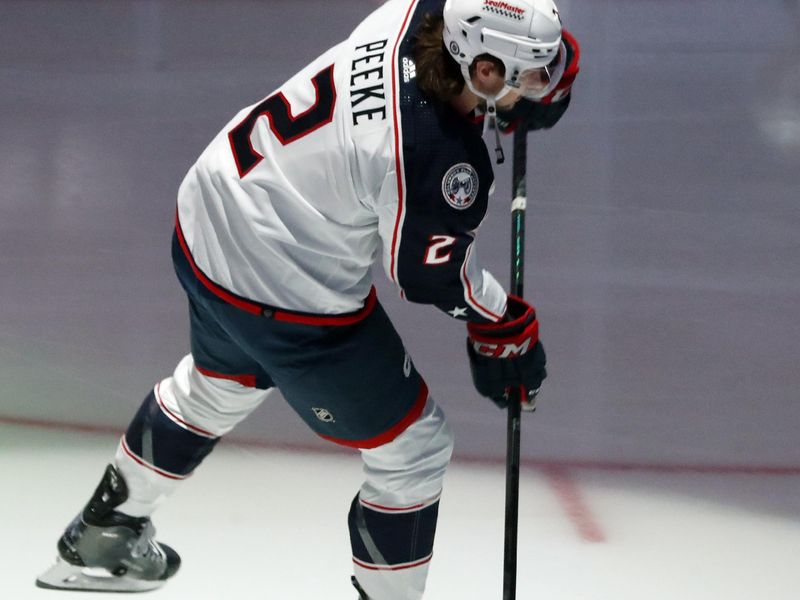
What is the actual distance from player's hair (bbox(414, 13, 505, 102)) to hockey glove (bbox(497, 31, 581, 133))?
29 cm

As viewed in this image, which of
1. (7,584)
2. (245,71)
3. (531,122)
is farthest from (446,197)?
(245,71)

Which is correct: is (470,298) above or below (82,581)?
above

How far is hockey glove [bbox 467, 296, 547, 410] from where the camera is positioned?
1981mm

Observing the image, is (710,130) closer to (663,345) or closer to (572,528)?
(663,345)

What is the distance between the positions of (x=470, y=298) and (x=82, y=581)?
1.00m

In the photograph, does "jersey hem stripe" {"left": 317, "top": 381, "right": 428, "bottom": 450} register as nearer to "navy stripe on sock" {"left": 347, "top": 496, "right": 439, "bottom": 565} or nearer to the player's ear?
"navy stripe on sock" {"left": 347, "top": 496, "right": 439, "bottom": 565}

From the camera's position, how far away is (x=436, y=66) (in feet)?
5.74

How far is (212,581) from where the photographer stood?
235 centimetres

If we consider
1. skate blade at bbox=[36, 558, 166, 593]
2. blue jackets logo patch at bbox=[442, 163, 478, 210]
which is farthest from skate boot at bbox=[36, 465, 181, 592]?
blue jackets logo patch at bbox=[442, 163, 478, 210]

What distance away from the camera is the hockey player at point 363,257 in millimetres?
1735

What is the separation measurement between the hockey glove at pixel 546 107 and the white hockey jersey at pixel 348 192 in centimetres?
28

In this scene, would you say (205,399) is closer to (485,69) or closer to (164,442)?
(164,442)

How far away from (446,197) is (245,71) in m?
2.64

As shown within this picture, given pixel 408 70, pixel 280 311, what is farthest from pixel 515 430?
pixel 408 70
